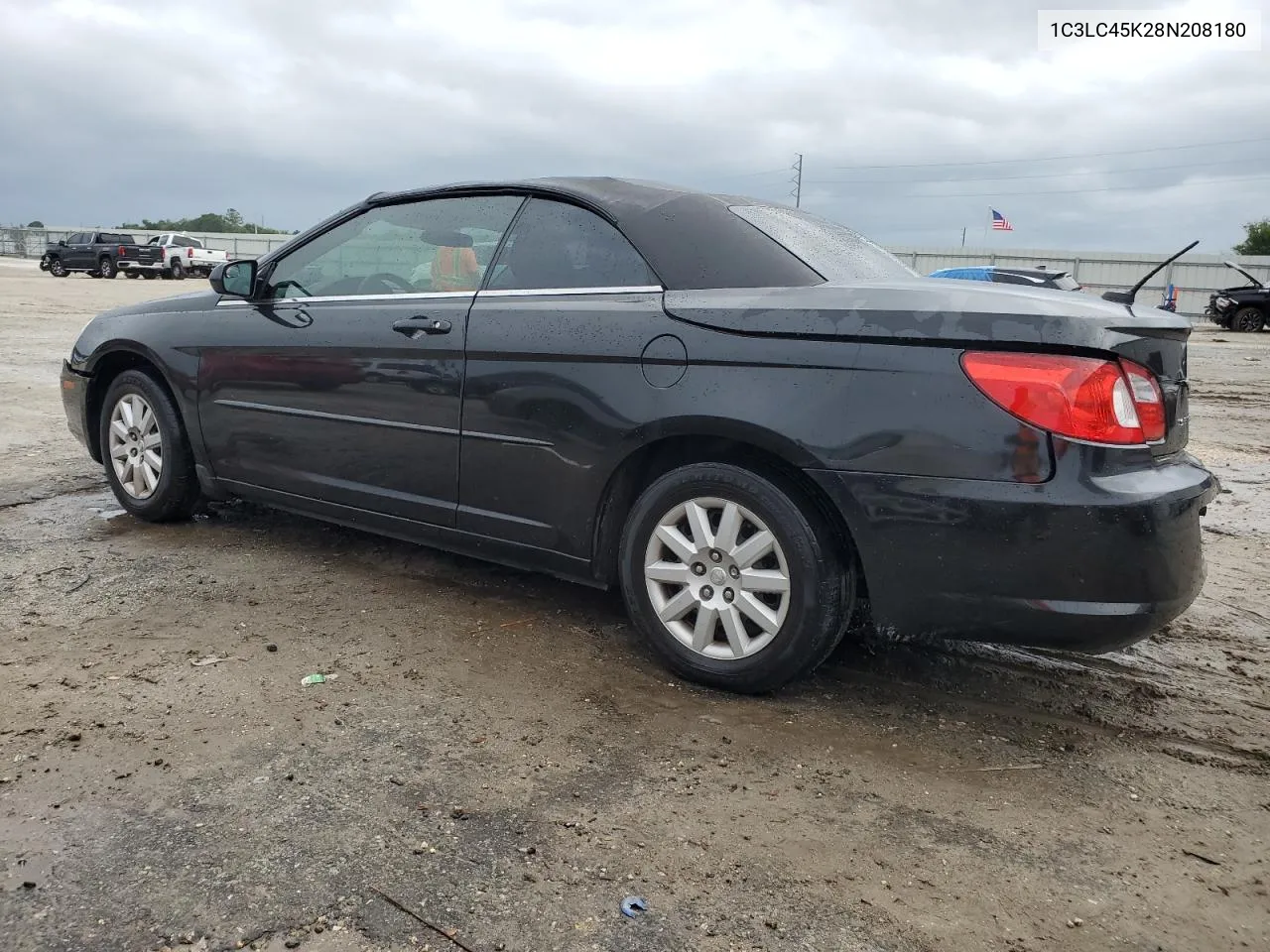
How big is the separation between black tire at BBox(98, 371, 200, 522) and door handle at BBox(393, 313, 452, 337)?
1.55 m

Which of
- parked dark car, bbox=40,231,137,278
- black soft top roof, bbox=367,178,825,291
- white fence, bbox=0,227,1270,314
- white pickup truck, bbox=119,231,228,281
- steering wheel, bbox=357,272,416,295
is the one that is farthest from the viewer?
white pickup truck, bbox=119,231,228,281

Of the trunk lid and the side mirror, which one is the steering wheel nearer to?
the side mirror

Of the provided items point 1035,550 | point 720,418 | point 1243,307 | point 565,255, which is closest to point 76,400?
point 565,255

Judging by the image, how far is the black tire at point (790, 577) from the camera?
303cm

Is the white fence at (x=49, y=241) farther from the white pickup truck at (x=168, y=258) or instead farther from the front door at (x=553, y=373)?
the front door at (x=553, y=373)

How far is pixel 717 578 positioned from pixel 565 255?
4.22ft

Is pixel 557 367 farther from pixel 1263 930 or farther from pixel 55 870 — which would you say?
pixel 1263 930

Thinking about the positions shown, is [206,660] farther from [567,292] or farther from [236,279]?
[236,279]

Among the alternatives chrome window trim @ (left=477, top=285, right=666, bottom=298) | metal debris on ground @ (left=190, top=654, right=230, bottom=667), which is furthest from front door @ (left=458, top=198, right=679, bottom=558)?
metal debris on ground @ (left=190, top=654, right=230, bottom=667)

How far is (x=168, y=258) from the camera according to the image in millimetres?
37125

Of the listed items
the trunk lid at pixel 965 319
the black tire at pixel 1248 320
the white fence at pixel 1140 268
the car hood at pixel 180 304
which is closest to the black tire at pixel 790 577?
the trunk lid at pixel 965 319

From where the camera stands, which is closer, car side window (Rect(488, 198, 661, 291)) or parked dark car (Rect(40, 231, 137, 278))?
car side window (Rect(488, 198, 661, 291))

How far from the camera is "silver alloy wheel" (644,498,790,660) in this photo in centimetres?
312

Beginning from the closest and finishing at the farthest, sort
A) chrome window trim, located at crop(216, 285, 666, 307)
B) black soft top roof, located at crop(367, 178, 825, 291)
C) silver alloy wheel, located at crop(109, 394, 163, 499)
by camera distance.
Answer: black soft top roof, located at crop(367, 178, 825, 291) < chrome window trim, located at crop(216, 285, 666, 307) < silver alloy wheel, located at crop(109, 394, 163, 499)
